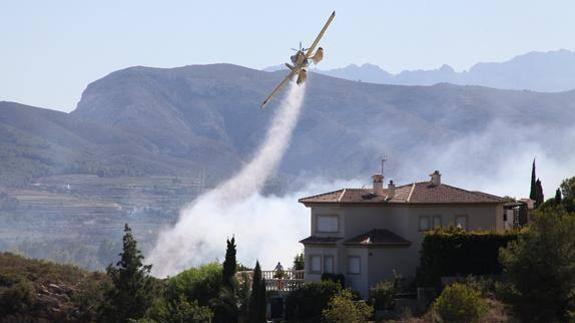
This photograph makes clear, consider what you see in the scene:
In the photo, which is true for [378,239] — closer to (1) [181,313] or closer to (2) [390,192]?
(2) [390,192]

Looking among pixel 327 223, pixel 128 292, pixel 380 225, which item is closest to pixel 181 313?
pixel 128 292

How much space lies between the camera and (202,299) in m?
68.6

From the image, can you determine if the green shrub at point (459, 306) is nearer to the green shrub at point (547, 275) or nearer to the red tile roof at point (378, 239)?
the green shrub at point (547, 275)

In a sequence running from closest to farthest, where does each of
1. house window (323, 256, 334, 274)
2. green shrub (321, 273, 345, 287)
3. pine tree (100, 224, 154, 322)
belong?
pine tree (100, 224, 154, 322) → green shrub (321, 273, 345, 287) → house window (323, 256, 334, 274)

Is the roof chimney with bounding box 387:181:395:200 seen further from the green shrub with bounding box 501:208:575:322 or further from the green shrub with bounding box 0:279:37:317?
the green shrub with bounding box 0:279:37:317

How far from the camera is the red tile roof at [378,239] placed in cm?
6966

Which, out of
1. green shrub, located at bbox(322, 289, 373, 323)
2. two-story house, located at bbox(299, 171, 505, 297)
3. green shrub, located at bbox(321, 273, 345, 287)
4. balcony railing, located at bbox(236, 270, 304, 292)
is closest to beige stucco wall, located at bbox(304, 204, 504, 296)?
two-story house, located at bbox(299, 171, 505, 297)

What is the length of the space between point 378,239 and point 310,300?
19.5 ft

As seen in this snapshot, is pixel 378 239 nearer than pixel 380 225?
Yes

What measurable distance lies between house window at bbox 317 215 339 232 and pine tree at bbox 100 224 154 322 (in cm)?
916

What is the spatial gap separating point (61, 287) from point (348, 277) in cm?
1480

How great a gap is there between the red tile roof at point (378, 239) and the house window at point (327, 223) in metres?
1.34

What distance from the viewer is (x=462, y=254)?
218 feet

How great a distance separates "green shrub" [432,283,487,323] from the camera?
57.2 metres
